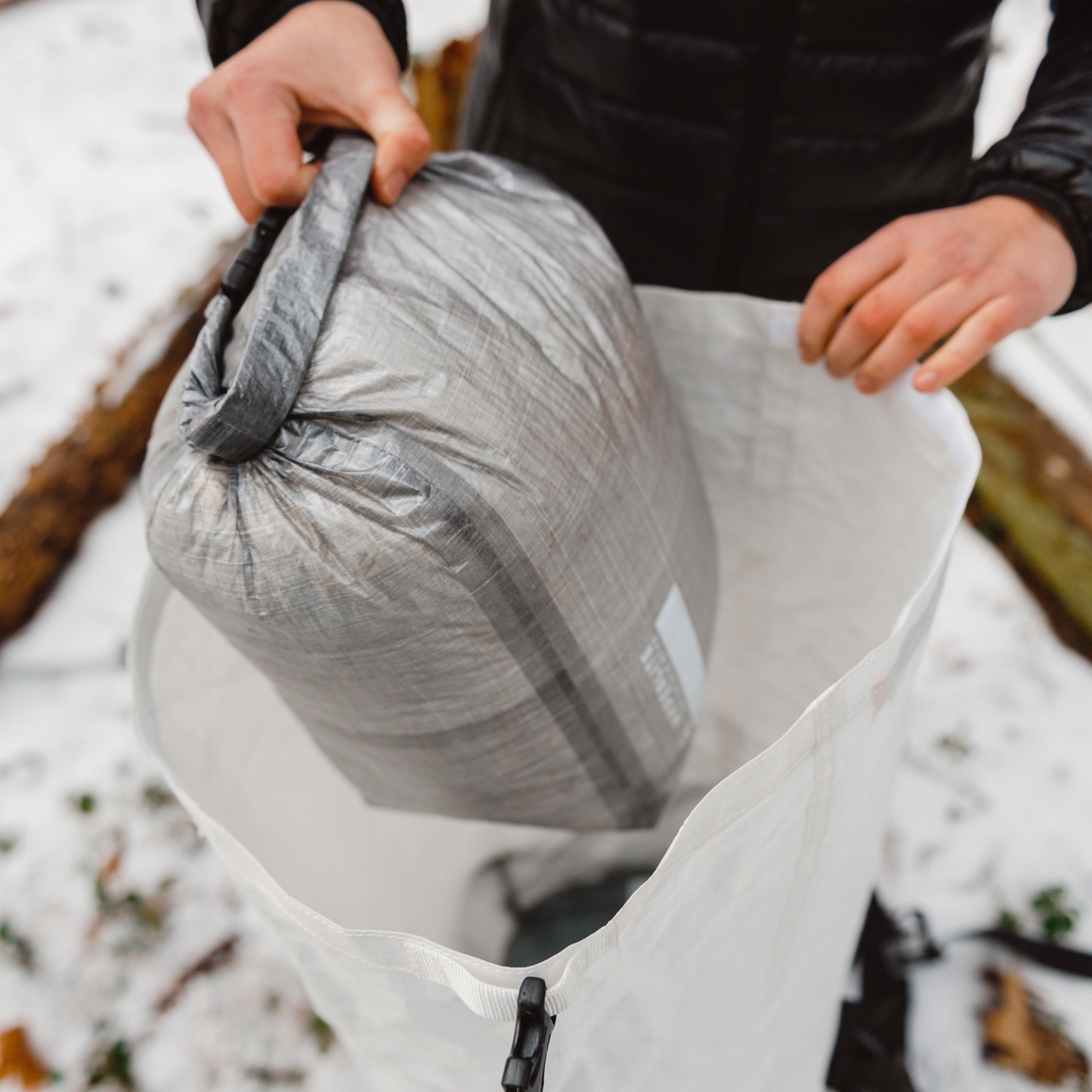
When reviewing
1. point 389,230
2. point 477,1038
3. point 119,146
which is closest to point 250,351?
point 389,230

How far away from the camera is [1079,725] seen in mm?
1068

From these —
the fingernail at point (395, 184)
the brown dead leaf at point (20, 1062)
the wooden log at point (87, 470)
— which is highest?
the fingernail at point (395, 184)

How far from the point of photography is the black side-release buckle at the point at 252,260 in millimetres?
527

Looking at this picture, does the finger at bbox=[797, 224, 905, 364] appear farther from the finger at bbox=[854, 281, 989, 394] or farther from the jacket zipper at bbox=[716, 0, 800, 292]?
the jacket zipper at bbox=[716, 0, 800, 292]

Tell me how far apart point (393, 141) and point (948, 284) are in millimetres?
344

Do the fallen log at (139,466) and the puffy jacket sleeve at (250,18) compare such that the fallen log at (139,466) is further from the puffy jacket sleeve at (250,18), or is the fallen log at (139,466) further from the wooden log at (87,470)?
the puffy jacket sleeve at (250,18)

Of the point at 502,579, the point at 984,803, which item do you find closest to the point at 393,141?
the point at 502,579

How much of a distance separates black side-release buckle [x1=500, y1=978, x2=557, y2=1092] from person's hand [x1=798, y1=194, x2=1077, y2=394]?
412 millimetres

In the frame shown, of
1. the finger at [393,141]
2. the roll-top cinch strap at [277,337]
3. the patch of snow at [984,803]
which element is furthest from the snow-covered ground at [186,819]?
the finger at [393,141]

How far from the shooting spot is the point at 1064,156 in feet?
1.84

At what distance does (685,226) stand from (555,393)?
305mm

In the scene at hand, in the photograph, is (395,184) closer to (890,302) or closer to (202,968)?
(890,302)

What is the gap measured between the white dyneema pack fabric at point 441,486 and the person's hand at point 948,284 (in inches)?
5.4

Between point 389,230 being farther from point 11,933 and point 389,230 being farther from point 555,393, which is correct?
point 11,933
